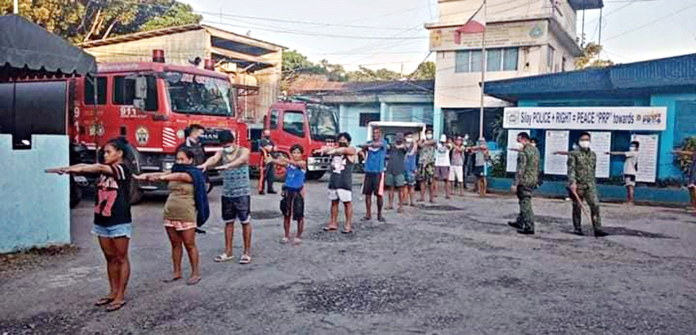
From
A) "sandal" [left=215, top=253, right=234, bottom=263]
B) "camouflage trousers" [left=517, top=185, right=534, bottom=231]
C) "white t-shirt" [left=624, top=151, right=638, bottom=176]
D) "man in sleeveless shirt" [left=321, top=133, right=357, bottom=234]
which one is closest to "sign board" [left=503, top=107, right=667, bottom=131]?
"white t-shirt" [left=624, top=151, right=638, bottom=176]

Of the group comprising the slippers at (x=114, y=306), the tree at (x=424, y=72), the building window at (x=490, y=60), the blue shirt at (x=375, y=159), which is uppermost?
the tree at (x=424, y=72)

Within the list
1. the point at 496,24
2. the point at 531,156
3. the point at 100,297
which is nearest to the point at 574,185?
the point at 531,156

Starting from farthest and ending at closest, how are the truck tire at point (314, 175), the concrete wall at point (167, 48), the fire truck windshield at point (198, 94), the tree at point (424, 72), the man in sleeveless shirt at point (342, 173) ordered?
the tree at point (424, 72) → the concrete wall at point (167, 48) → the truck tire at point (314, 175) → the fire truck windshield at point (198, 94) → the man in sleeveless shirt at point (342, 173)

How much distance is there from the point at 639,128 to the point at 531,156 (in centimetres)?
619

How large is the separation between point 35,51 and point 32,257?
2395 millimetres

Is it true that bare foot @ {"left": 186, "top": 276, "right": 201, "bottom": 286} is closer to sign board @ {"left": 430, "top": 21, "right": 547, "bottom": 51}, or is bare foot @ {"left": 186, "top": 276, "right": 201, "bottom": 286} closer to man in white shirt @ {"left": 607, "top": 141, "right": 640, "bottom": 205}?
man in white shirt @ {"left": 607, "top": 141, "right": 640, "bottom": 205}

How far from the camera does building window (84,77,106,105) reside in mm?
10812

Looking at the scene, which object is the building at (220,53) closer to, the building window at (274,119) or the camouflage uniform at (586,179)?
the building window at (274,119)

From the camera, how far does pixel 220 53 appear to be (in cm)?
2272

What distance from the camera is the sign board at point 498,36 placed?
2034 centimetres

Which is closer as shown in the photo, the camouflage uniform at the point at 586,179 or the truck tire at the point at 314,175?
the camouflage uniform at the point at 586,179

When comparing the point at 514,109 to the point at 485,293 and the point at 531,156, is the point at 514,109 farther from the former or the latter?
the point at 485,293

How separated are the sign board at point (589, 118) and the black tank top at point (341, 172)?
321 inches

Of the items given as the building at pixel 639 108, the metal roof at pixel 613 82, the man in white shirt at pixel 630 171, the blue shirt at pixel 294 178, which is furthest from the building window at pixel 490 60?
→ the blue shirt at pixel 294 178
